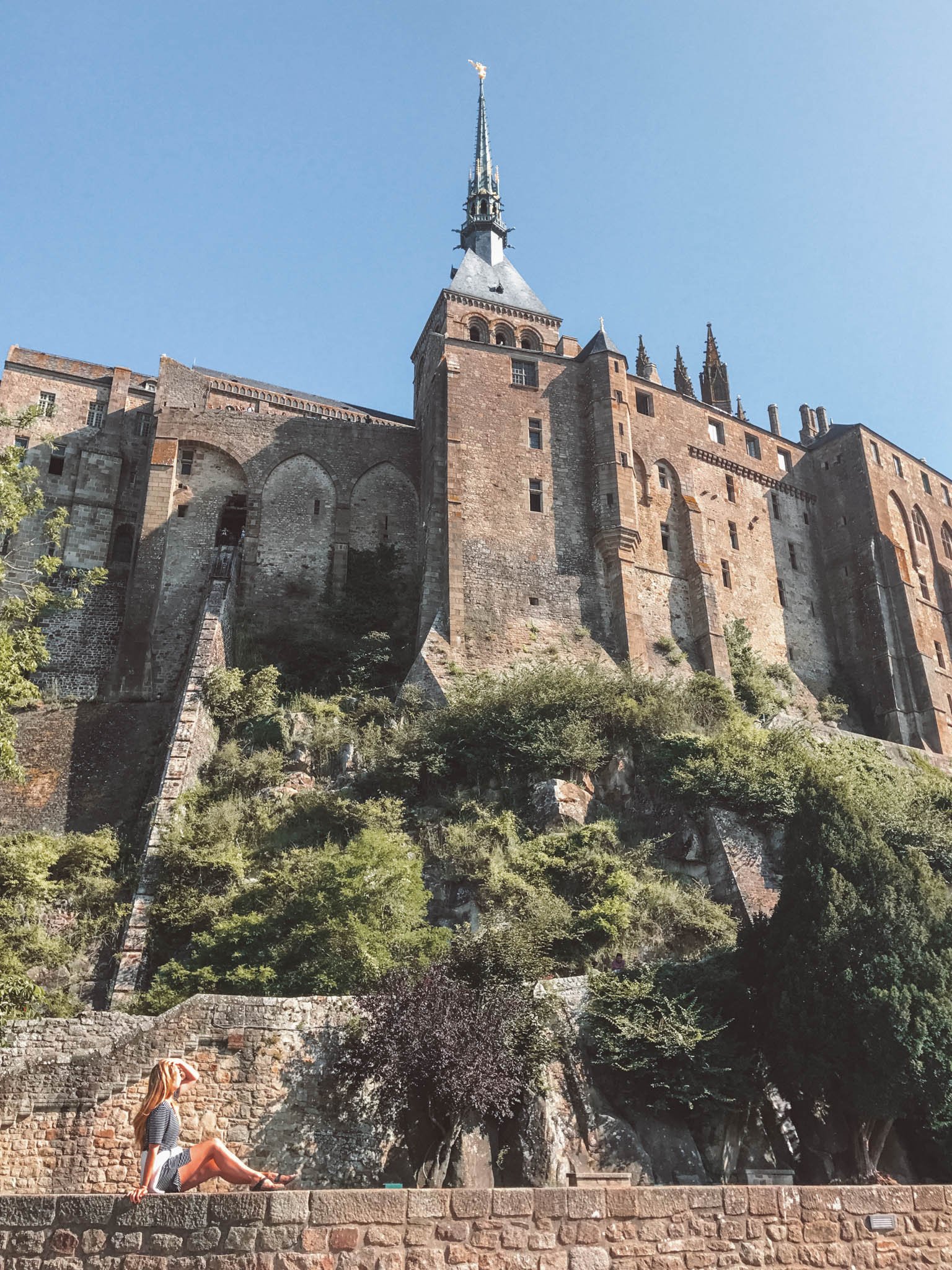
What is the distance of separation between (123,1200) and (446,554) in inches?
1108

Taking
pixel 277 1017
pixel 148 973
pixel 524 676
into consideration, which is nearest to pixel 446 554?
pixel 524 676

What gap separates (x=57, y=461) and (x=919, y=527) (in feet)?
119

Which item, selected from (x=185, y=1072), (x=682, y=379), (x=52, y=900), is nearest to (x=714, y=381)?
(x=682, y=379)

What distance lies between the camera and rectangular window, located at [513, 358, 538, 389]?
39.0 meters

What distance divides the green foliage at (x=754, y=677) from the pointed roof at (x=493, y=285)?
17.7m

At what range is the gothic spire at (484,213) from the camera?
177 ft

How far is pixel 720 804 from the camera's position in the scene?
2420 cm

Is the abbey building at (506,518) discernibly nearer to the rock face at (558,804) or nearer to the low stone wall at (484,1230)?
the rock face at (558,804)

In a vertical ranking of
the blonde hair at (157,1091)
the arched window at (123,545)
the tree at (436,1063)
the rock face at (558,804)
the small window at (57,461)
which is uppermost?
the small window at (57,461)

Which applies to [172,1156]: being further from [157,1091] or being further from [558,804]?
[558,804]

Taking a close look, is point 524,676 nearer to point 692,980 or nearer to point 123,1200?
point 692,980

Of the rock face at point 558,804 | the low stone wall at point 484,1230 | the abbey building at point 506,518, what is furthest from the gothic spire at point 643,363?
the low stone wall at point 484,1230

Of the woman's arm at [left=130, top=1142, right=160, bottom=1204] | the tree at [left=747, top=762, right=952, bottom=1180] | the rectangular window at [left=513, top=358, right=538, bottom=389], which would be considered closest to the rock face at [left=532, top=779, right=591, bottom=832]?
the tree at [left=747, top=762, right=952, bottom=1180]

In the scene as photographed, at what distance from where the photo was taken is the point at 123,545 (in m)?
40.0
